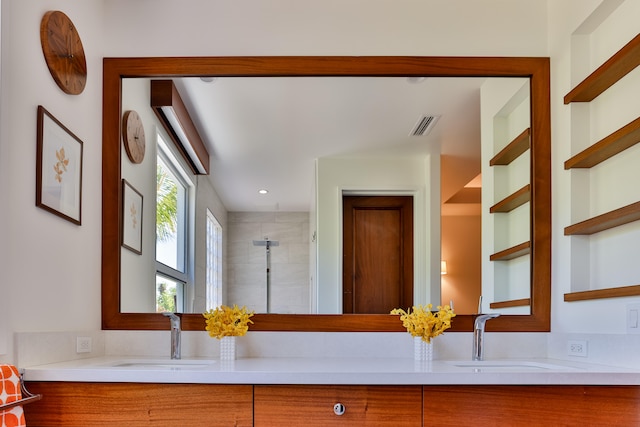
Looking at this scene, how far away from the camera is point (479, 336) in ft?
7.06

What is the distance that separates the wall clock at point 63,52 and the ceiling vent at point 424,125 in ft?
4.15

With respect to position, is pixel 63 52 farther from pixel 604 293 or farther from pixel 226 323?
pixel 604 293

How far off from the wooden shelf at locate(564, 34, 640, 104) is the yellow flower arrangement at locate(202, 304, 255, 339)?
1433mm

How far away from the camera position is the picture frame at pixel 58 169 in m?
1.82

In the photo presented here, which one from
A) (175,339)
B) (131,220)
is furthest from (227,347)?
(131,220)

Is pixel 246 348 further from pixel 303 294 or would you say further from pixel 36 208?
pixel 36 208

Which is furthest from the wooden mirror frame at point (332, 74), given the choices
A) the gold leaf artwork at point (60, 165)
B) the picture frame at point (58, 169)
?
the gold leaf artwork at point (60, 165)

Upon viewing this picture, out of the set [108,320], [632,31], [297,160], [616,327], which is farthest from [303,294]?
[632,31]

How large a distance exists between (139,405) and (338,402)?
1.90ft

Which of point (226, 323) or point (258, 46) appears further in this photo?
point (258, 46)

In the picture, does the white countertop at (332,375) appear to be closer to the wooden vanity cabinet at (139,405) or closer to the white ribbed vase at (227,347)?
the wooden vanity cabinet at (139,405)

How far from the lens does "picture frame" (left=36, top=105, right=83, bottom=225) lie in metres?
1.82

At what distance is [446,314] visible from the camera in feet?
7.01

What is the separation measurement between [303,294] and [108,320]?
75cm
